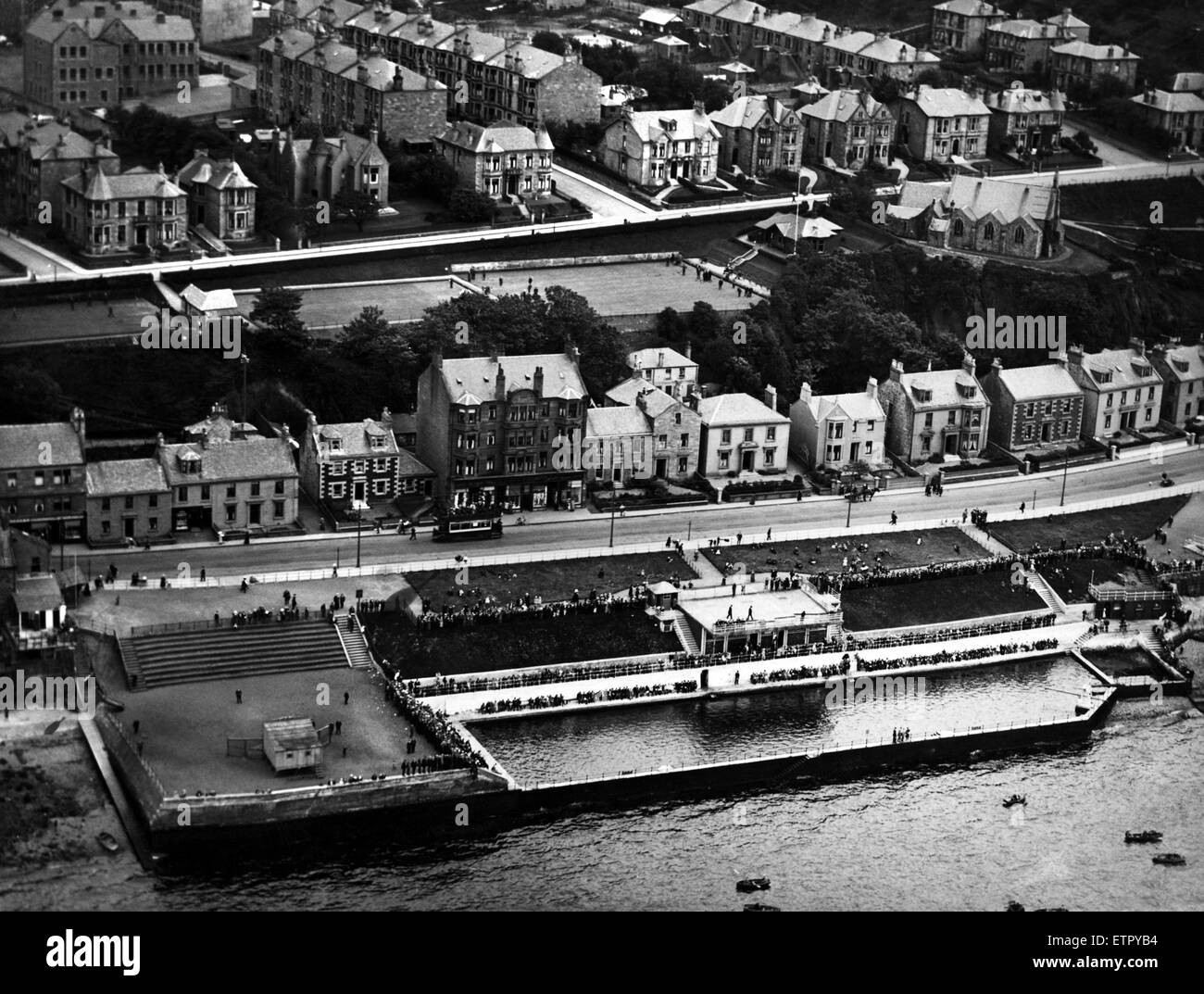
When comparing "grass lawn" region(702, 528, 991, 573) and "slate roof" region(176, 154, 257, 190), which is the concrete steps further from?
"slate roof" region(176, 154, 257, 190)

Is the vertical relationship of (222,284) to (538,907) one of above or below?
above

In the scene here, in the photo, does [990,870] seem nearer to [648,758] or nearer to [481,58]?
[648,758]

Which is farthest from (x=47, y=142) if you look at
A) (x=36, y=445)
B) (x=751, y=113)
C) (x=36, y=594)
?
(x=751, y=113)

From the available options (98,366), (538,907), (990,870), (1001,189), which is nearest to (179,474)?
(98,366)

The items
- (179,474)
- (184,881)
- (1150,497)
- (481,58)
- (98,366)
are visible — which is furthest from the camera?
(481,58)

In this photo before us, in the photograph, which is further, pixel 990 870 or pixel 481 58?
pixel 481 58

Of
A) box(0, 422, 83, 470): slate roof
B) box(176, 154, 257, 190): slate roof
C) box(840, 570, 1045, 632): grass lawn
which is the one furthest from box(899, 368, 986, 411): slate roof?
box(0, 422, 83, 470): slate roof
